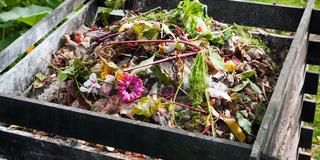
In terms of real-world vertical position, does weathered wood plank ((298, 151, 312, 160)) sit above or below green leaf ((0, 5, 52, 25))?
below

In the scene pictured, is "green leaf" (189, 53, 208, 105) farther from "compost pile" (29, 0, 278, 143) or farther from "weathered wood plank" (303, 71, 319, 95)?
"weathered wood plank" (303, 71, 319, 95)

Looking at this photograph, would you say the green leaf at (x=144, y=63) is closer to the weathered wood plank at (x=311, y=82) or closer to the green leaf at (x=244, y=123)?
the green leaf at (x=244, y=123)

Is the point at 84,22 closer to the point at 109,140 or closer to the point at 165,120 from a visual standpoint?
the point at 165,120

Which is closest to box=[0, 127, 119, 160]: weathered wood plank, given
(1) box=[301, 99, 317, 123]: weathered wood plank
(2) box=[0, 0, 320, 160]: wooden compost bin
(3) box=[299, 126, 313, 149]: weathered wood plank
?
(2) box=[0, 0, 320, 160]: wooden compost bin

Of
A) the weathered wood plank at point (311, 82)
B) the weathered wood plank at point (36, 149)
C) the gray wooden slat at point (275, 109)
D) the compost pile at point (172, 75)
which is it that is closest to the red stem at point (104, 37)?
the compost pile at point (172, 75)

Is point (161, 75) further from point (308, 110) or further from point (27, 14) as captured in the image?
point (27, 14)

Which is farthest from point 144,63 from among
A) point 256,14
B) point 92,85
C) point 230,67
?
point 256,14
